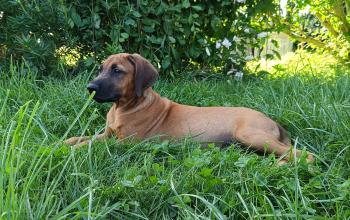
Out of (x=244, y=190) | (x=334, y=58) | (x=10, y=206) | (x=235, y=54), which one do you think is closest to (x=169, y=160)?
(x=244, y=190)

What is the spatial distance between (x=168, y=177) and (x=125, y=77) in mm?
1679

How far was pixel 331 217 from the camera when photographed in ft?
8.72

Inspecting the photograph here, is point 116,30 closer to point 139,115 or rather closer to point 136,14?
point 136,14

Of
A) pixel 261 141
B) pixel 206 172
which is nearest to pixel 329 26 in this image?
pixel 261 141

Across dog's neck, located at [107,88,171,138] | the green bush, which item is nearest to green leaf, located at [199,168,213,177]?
dog's neck, located at [107,88,171,138]

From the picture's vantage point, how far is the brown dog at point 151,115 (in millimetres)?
4219

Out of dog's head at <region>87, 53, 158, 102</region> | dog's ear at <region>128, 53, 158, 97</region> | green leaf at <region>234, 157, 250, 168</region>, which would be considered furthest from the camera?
dog's ear at <region>128, 53, 158, 97</region>

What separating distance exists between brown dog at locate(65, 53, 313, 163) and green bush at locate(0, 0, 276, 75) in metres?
1.29

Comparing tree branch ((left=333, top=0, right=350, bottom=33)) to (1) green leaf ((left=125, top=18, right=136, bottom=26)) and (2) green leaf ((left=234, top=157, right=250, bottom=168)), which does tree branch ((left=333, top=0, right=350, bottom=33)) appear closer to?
(1) green leaf ((left=125, top=18, right=136, bottom=26))

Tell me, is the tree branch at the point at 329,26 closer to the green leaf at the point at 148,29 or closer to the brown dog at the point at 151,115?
the green leaf at the point at 148,29

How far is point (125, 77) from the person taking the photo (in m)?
4.40

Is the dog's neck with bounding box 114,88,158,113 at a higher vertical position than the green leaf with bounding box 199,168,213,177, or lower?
lower

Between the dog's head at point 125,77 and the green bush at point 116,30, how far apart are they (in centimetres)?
120

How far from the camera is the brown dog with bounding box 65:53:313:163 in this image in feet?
13.8
